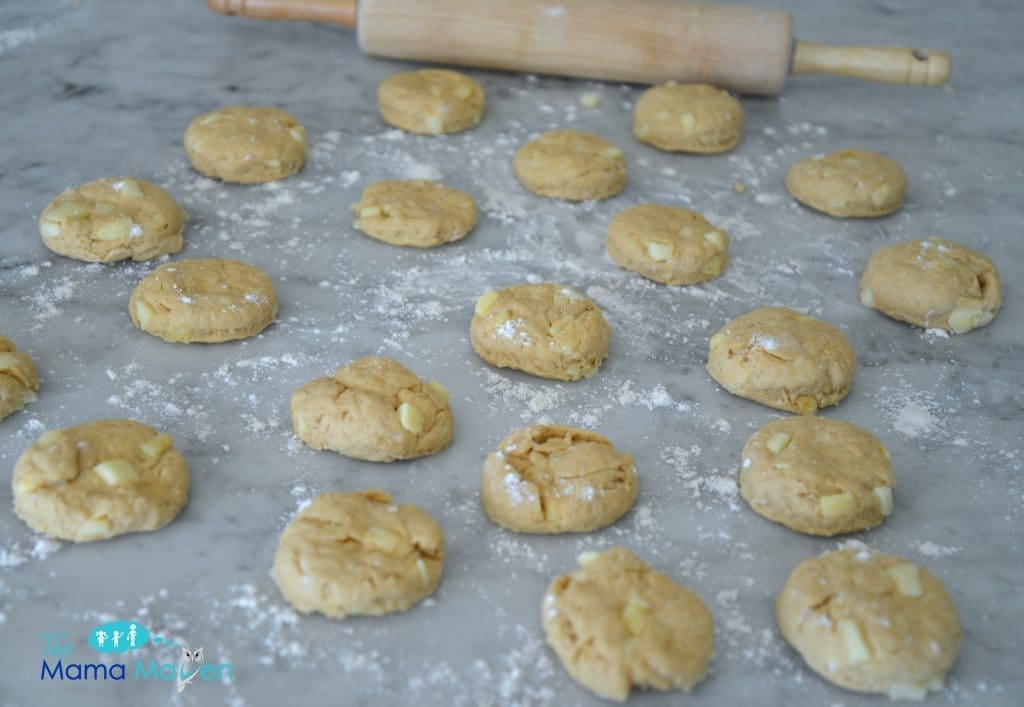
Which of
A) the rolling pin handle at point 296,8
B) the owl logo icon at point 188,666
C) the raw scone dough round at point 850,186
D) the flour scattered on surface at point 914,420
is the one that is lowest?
the owl logo icon at point 188,666

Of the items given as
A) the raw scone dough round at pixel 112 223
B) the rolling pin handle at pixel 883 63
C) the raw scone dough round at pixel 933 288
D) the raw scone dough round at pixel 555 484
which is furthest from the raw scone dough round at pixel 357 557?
the rolling pin handle at pixel 883 63

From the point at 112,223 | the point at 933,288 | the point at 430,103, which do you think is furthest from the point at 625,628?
the point at 430,103

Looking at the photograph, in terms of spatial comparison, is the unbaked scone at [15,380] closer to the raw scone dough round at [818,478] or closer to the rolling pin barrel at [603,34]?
the raw scone dough round at [818,478]

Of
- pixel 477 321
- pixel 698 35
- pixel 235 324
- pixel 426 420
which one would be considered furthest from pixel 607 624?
pixel 698 35

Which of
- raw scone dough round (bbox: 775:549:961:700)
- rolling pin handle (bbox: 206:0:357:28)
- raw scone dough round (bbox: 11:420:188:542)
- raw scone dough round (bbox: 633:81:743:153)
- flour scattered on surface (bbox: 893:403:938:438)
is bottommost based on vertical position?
flour scattered on surface (bbox: 893:403:938:438)

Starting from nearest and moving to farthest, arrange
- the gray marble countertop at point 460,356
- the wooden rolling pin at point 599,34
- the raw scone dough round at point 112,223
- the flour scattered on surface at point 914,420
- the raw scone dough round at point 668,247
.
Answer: the gray marble countertop at point 460,356 → the flour scattered on surface at point 914,420 → the raw scone dough round at point 112,223 → the raw scone dough round at point 668,247 → the wooden rolling pin at point 599,34

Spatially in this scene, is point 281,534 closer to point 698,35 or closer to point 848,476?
point 848,476

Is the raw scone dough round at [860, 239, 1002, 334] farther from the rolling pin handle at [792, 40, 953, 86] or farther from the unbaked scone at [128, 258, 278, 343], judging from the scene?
the unbaked scone at [128, 258, 278, 343]

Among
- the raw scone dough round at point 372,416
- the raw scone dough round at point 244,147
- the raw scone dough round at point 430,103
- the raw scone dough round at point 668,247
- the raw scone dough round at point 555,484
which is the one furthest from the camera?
the raw scone dough round at point 430,103

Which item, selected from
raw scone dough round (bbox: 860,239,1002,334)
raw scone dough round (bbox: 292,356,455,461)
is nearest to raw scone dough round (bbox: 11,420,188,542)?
raw scone dough round (bbox: 292,356,455,461)
